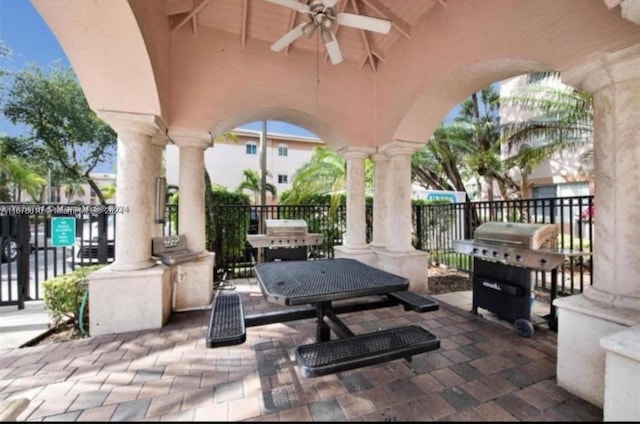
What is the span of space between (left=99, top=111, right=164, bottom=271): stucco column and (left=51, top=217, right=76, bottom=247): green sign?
68.7 inches

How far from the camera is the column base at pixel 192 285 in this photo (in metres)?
4.24

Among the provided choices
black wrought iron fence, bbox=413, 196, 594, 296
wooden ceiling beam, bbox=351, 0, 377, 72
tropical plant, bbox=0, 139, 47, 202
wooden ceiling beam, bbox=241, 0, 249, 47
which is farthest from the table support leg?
tropical plant, bbox=0, 139, 47, 202

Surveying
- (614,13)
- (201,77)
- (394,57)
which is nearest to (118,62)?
(201,77)

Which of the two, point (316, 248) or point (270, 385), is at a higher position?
point (316, 248)

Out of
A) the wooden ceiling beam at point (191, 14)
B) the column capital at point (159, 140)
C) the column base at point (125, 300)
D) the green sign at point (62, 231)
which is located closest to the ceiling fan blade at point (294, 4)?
the wooden ceiling beam at point (191, 14)

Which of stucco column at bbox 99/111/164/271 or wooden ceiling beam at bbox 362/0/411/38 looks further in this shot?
wooden ceiling beam at bbox 362/0/411/38

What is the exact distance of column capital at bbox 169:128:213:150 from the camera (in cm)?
432

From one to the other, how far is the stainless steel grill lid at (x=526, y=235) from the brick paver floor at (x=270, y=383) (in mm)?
1111

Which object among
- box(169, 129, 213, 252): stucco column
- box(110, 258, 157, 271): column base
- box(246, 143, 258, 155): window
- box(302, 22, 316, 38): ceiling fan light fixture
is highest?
box(246, 143, 258, 155): window

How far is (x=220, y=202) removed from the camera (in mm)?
7438

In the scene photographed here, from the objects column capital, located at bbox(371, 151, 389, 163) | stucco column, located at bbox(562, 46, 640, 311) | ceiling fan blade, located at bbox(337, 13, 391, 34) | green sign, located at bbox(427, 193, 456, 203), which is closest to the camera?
stucco column, located at bbox(562, 46, 640, 311)

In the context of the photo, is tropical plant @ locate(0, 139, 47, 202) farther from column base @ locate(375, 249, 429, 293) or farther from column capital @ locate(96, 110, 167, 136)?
column base @ locate(375, 249, 429, 293)

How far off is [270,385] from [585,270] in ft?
25.0

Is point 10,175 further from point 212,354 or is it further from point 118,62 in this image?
point 212,354
